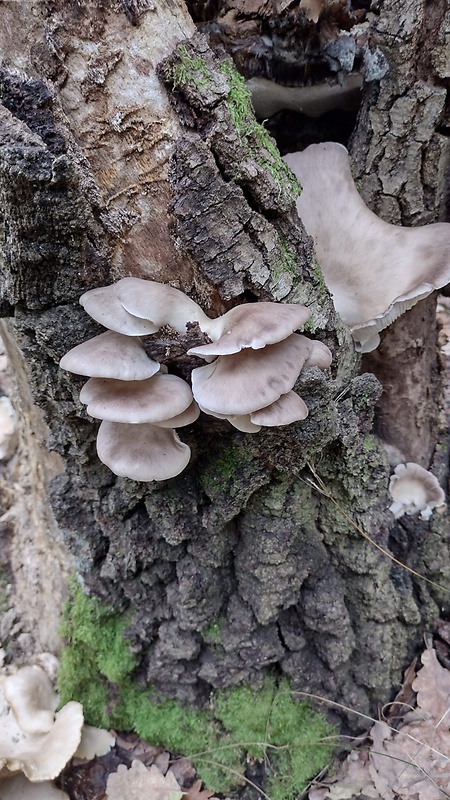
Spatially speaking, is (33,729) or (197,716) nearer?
(33,729)

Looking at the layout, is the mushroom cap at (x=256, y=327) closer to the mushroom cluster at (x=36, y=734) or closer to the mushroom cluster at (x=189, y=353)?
the mushroom cluster at (x=189, y=353)

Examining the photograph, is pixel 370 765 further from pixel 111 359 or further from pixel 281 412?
pixel 111 359

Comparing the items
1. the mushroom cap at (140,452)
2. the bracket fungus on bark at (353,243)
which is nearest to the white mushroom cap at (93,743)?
the mushroom cap at (140,452)

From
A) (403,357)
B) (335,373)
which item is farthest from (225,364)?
(403,357)

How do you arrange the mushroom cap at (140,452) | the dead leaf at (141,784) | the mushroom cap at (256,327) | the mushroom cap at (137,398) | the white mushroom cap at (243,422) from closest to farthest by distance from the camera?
the mushroom cap at (256,327), the mushroom cap at (137,398), the white mushroom cap at (243,422), the mushroom cap at (140,452), the dead leaf at (141,784)

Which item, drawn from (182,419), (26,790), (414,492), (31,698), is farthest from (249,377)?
(26,790)

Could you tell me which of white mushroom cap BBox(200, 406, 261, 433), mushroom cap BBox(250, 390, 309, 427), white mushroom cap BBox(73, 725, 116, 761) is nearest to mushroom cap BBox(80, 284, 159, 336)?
white mushroom cap BBox(200, 406, 261, 433)
